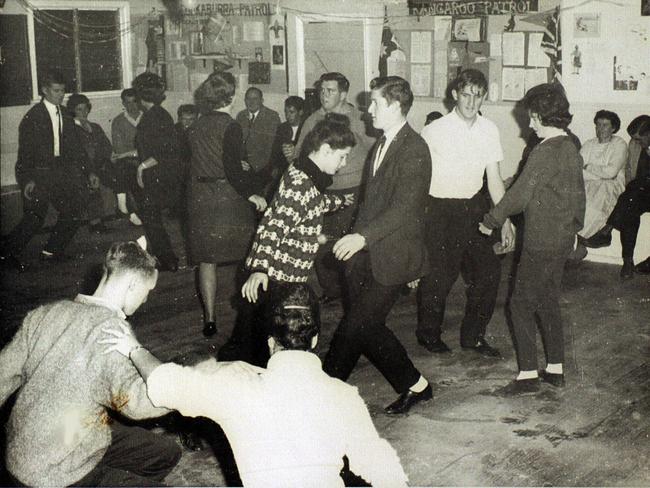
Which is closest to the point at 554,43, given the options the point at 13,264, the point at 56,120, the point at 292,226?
the point at 292,226

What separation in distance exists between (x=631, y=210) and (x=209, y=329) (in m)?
3.79

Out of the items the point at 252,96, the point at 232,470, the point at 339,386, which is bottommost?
the point at 232,470

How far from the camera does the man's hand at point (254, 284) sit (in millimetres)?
3941

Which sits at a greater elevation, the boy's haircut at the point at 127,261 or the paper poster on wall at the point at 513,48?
the paper poster on wall at the point at 513,48

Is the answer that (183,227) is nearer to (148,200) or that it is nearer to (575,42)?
(148,200)

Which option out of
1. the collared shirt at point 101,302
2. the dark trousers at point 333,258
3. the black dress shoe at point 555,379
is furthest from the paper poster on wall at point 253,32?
the collared shirt at point 101,302

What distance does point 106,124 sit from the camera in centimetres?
1172

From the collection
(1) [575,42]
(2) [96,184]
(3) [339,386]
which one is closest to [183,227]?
(2) [96,184]

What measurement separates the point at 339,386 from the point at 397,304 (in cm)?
417

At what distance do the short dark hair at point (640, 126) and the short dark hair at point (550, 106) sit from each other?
9.61 ft

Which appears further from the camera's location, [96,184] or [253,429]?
[96,184]

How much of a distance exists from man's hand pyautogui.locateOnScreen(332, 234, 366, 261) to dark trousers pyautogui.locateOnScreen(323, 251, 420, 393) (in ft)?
0.83

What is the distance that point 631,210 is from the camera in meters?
7.12

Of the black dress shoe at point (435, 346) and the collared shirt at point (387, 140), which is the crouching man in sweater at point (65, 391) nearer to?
the collared shirt at point (387, 140)
